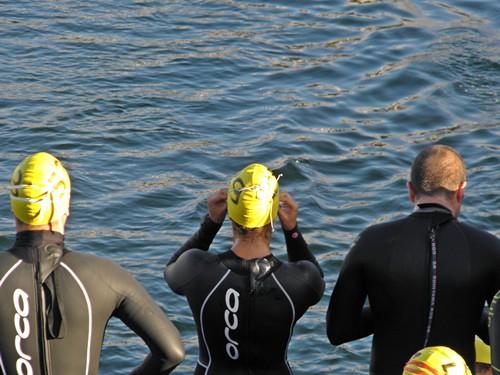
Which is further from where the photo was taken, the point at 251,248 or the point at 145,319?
the point at 251,248

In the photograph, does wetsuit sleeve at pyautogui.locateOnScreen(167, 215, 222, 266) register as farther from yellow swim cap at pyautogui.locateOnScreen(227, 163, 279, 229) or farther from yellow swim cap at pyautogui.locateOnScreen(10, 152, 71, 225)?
yellow swim cap at pyautogui.locateOnScreen(10, 152, 71, 225)

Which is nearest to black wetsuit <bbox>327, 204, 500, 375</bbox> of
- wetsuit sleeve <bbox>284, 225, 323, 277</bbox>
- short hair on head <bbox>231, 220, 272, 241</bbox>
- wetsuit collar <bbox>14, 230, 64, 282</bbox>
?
wetsuit sleeve <bbox>284, 225, 323, 277</bbox>

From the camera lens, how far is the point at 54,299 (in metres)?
5.82

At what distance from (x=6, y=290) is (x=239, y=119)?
11.2 m

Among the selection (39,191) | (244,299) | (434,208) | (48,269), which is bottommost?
(244,299)

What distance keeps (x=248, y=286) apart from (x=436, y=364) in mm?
1402

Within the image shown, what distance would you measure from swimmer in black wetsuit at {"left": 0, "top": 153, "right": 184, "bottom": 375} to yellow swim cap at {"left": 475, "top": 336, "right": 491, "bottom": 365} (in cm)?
257

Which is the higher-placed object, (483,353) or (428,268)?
(428,268)

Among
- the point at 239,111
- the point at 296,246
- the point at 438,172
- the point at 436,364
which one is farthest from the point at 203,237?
the point at 239,111

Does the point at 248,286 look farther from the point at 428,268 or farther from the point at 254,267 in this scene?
the point at 428,268

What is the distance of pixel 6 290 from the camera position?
19.1 ft

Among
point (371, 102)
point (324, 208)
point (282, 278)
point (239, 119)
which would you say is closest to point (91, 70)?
point (239, 119)

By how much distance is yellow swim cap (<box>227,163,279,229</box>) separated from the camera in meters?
6.47

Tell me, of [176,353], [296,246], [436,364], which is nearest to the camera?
[436,364]
